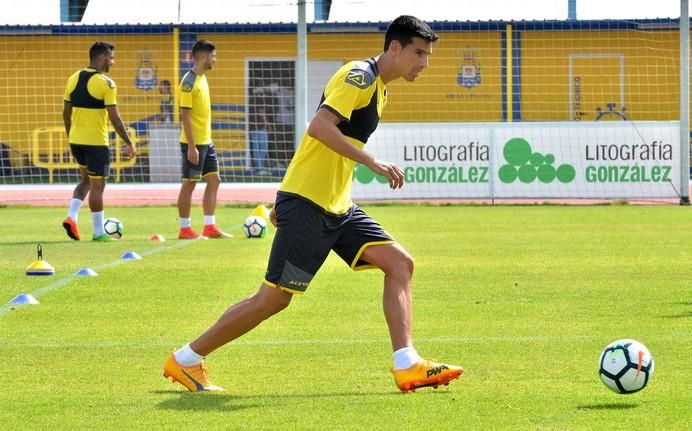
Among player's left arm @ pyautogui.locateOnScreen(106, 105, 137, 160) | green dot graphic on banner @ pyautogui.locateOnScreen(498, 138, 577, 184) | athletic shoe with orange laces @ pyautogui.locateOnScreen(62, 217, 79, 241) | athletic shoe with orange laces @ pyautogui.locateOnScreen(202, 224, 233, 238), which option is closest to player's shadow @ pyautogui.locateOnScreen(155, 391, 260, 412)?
player's left arm @ pyautogui.locateOnScreen(106, 105, 137, 160)

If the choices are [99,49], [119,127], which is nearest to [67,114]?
[119,127]

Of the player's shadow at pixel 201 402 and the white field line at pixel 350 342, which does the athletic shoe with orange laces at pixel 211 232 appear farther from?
the player's shadow at pixel 201 402

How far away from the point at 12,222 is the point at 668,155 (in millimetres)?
11342

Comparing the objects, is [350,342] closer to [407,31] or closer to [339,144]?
[339,144]

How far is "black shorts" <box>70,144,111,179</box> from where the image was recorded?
638 inches

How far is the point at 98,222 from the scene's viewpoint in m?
16.3

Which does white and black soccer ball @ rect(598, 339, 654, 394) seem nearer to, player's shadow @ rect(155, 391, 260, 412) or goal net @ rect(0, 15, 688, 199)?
player's shadow @ rect(155, 391, 260, 412)

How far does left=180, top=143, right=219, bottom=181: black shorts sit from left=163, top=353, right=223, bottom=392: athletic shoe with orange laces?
9.43 meters

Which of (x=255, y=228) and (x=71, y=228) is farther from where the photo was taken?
(x=255, y=228)

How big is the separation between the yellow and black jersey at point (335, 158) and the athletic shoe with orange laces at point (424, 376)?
909 mm

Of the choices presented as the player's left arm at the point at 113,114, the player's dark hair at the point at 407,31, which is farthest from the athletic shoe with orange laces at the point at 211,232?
the player's dark hair at the point at 407,31

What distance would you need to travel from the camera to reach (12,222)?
65.8 feet

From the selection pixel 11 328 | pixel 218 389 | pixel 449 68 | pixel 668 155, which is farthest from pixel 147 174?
pixel 218 389

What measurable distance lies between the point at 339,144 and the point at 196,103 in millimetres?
10006
